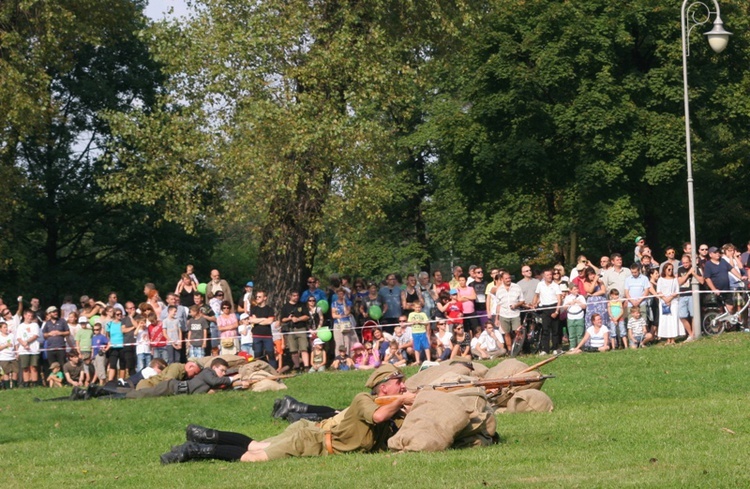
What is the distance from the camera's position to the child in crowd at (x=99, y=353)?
2714 cm

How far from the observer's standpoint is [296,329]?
27.3 meters

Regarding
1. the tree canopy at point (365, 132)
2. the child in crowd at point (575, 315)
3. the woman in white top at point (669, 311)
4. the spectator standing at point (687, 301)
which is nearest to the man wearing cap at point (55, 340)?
the tree canopy at point (365, 132)

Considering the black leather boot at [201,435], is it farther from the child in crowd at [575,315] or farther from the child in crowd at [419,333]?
the child in crowd at [575,315]

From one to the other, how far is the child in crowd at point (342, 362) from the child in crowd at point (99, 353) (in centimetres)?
492

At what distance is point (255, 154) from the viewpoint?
98.4ft

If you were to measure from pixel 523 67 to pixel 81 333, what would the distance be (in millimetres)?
21478

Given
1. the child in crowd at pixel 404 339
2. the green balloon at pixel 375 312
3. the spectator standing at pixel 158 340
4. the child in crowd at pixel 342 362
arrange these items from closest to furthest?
the child in crowd at pixel 404 339
the child in crowd at pixel 342 362
the spectator standing at pixel 158 340
the green balloon at pixel 375 312

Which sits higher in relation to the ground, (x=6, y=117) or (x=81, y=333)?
(x=6, y=117)

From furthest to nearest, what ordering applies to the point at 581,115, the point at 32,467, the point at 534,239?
the point at 534,239 < the point at 581,115 < the point at 32,467

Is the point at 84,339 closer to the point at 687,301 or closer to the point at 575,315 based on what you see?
the point at 575,315

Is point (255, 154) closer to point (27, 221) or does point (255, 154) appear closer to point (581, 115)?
point (581, 115)

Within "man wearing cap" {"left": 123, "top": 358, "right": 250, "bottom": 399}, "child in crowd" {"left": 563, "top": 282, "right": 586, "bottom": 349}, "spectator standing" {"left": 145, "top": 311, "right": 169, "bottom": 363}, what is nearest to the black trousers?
"child in crowd" {"left": 563, "top": 282, "right": 586, "bottom": 349}

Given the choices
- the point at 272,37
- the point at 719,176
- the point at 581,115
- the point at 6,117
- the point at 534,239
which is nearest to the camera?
the point at 272,37

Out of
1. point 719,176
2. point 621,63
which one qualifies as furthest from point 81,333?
point 719,176
